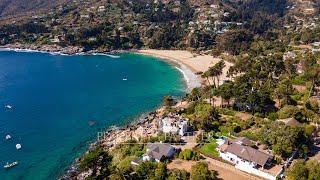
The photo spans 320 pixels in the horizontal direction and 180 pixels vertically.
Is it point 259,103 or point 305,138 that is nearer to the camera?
A: point 305,138

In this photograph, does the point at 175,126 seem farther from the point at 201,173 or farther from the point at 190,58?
the point at 190,58

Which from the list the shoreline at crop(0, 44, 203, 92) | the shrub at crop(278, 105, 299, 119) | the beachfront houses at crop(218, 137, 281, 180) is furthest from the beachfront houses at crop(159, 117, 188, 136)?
the shoreline at crop(0, 44, 203, 92)

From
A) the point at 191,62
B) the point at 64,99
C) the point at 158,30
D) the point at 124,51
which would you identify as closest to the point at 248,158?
the point at 64,99

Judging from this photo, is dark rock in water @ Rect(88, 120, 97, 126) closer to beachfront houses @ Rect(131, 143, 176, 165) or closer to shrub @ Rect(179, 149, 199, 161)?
beachfront houses @ Rect(131, 143, 176, 165)

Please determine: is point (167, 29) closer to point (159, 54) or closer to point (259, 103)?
point (159, 54)

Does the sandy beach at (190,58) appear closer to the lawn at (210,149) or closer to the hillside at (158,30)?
the hillside at (158,30)

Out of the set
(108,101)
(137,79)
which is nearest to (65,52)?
(137,79)

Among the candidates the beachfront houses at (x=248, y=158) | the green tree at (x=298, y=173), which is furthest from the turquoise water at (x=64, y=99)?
the green tree at (x=298, y=173)
